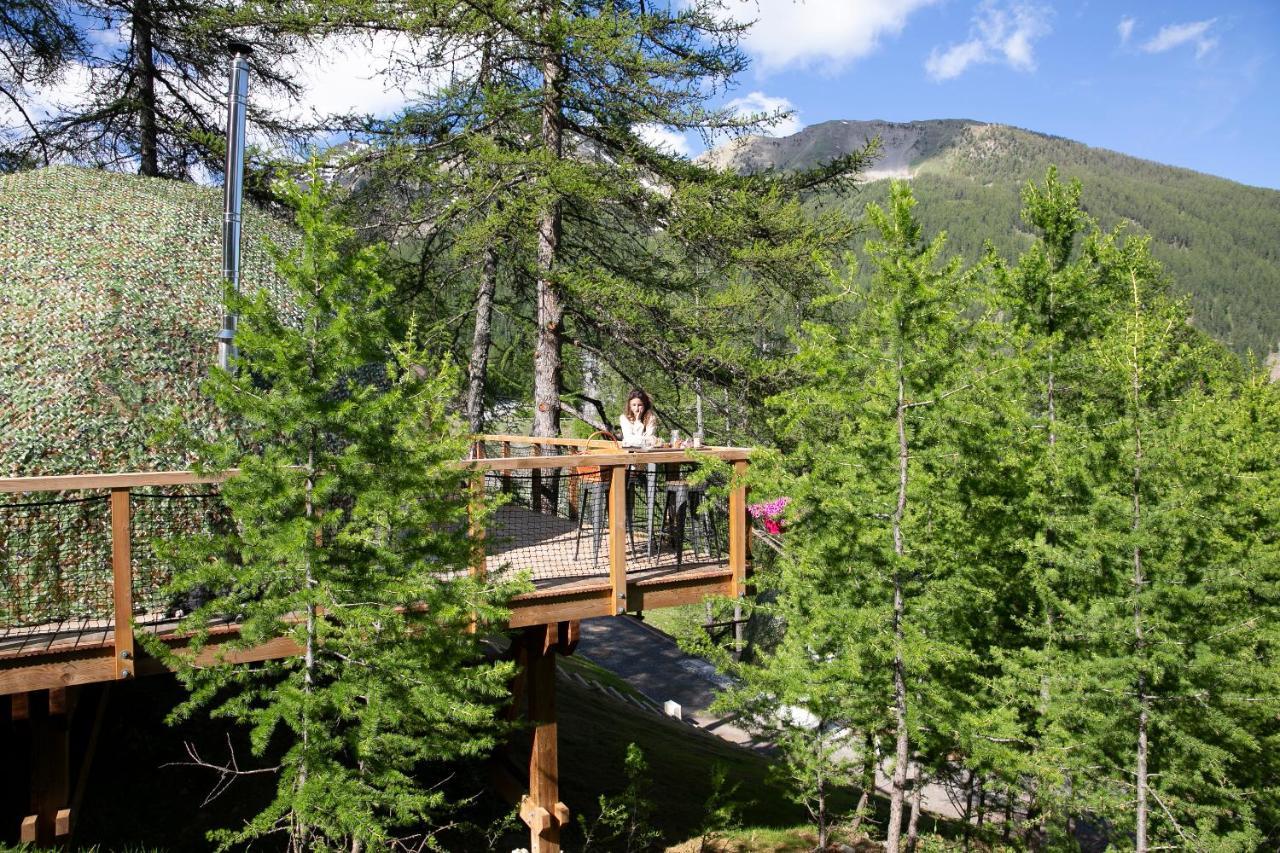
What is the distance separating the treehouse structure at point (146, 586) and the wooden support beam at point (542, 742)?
0.01 m

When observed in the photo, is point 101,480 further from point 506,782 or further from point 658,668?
point 658,668

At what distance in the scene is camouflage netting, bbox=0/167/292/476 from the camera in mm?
6590

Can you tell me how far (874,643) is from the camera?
22.9ft

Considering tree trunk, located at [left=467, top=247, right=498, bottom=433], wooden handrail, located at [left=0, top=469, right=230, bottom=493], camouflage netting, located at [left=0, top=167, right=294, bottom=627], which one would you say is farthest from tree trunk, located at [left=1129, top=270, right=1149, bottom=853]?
tree trunk, located at [left=467, top=247, right=498, bottom=433]

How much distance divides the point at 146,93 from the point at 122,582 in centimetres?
1109

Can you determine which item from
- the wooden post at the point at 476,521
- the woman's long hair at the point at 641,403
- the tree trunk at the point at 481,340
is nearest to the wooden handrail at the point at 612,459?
the wooden post at the point at 476,521

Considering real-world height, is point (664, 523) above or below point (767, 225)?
below

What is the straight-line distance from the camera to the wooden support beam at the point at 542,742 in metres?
8.24

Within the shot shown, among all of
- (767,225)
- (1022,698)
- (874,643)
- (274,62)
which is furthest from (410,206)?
(1022,698)

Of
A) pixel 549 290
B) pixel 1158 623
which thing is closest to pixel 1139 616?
pixel 1158 623

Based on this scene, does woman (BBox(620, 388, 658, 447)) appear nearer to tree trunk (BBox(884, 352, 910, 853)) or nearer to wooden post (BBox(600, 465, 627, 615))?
wooden post (BBox(600, 465, 627, 615))

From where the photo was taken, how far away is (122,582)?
5656mm

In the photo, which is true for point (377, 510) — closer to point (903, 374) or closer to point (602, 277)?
point (903, 374)

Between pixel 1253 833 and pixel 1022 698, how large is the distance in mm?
2952
